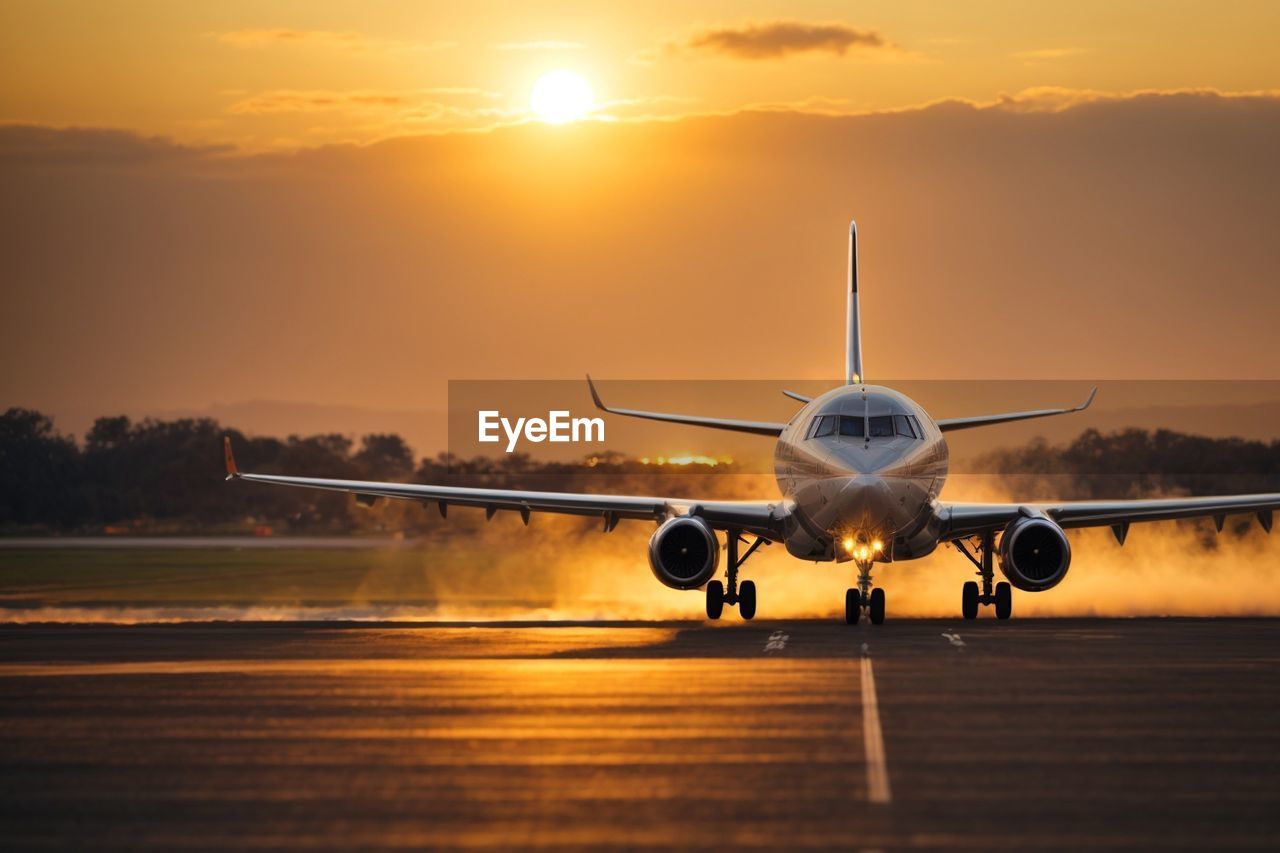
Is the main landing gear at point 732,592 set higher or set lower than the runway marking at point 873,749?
higher

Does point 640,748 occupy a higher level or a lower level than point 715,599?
lower

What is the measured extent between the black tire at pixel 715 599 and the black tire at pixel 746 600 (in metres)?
0.66

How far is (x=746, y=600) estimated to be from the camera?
40.8 meters

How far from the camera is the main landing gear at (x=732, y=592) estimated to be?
40.1 metres

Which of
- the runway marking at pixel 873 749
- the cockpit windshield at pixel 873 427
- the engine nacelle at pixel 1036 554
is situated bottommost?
the runway marking at pixel 873 749

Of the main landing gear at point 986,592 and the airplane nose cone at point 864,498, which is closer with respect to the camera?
the airplane nose cone at point 864,498

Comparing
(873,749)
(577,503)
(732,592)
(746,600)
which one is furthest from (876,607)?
(873,749)

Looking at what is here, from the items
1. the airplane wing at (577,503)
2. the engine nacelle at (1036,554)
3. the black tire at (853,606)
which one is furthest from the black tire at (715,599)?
the engine nacelle at (1036,554)

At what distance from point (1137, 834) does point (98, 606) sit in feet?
140

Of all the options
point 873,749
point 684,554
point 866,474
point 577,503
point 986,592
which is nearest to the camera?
point 873,749

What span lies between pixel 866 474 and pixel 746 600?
21.5 feet

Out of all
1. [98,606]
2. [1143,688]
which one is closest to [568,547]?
[98,606]

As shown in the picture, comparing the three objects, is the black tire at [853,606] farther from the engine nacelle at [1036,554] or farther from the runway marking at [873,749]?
the runway marking at [873,749]

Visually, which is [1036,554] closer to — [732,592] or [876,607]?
[876,607]
